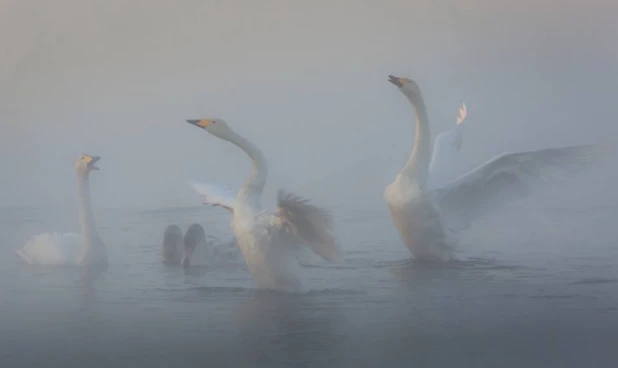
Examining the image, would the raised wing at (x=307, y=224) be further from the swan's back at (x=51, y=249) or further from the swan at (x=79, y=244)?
the swan's back at (x=51, y=249)

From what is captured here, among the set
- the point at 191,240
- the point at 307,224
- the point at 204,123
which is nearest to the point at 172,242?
the point at 191,240

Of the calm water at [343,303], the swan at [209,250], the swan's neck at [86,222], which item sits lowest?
the calm water at [343,303]

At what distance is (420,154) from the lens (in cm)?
525

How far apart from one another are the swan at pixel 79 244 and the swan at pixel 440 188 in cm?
147

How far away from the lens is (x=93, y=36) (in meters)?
5.19

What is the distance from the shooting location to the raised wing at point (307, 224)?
4.24m

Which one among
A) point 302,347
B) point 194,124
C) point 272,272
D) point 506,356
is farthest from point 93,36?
point 506,356

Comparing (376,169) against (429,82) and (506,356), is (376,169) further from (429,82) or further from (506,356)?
(506,356)

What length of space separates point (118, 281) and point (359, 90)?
4.87 ft

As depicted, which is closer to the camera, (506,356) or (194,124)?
(506,356)

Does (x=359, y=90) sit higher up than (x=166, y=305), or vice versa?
(x=359, y=90)

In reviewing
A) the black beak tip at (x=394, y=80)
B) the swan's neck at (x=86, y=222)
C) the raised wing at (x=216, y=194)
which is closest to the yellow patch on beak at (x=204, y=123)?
the raised wing at (x=216, y=194)

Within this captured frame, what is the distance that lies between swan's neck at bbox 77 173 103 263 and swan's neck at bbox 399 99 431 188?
61.3 inches

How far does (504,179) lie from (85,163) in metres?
2.10
